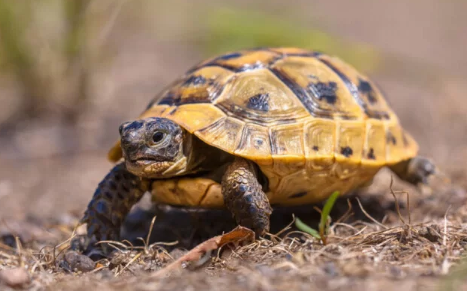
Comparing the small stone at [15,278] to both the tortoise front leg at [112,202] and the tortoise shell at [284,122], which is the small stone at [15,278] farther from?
the tortoise shell at [284,122]

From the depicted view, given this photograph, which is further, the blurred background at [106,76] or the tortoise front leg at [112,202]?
the blurred background at [106,76]

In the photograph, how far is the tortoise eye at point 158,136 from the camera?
131 inches

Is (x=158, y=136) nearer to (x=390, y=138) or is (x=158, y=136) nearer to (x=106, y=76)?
(x=390, y=138)

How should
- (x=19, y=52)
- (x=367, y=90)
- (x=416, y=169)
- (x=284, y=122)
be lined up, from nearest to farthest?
(x=284, y=122) < (x=367, y=90) < (x=416, y=169) < (x=19, y=52)

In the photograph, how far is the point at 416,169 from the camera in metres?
4.50

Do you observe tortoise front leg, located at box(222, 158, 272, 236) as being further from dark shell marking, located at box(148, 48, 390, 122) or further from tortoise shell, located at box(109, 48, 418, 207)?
dark shell marking, located at box(148, 48, 390, 122)

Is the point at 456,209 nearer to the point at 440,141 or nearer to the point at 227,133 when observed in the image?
the point at 227,133

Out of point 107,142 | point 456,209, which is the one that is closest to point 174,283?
point 456,209

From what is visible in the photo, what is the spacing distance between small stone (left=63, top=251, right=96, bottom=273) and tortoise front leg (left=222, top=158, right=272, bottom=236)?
0.87m

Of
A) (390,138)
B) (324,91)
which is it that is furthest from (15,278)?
(390,138)

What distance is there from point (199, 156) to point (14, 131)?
171 inches

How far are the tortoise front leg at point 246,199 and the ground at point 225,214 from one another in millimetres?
131

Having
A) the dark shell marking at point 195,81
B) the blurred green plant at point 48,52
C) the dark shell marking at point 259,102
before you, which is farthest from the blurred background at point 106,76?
the dark shell marking at point 259,102

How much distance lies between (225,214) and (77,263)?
4.09ft
